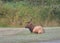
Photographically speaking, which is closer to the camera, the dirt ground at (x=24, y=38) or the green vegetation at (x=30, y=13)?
the dirt ground at (x=24, y=38)

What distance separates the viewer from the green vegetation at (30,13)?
1998cm

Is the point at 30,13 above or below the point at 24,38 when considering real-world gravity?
below

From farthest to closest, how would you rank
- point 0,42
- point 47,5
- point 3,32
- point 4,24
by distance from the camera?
point 47,5, point 4,24, point 3,32, point 0,42

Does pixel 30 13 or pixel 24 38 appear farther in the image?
pixel 30 13

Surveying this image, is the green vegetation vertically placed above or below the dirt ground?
below

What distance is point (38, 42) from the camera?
11695 millimetres

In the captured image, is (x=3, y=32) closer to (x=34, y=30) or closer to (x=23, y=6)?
(x=34, y=30)

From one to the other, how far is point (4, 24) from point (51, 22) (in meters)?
3.63

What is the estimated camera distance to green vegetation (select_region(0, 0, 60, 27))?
19984 mm

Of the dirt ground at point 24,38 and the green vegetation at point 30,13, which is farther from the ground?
the dirt ground at point 24,38

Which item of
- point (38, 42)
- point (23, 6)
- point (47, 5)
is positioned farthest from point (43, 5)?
point (38, 42)

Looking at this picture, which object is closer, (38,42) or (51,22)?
(38,42)

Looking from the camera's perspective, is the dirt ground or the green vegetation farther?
→ the green vegetation

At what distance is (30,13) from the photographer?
20438mm
